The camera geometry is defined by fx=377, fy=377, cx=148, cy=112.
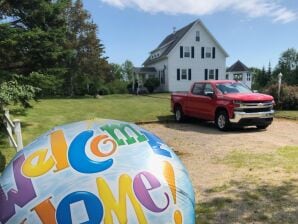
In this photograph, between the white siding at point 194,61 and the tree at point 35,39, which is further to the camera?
the white siding at point 194,61

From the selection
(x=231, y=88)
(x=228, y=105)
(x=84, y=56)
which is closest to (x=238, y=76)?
(x=84, y=56)

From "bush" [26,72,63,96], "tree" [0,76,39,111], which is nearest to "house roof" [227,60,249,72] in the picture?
"bush" [26,72,63,96]

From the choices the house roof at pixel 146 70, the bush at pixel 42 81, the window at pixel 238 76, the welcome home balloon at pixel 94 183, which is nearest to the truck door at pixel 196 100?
the bush at pixel 42 81

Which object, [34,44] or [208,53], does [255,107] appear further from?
[208,53]

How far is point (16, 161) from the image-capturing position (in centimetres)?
301

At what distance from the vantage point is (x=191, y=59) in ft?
140

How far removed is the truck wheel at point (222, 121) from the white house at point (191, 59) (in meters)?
28.8

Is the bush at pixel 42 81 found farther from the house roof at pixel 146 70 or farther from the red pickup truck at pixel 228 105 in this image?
the house roof at pixel 146 70

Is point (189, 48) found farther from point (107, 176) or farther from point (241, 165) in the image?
point (107, 176)

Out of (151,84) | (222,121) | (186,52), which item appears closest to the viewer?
(222,121)

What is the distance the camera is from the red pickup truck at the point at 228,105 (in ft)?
40.9

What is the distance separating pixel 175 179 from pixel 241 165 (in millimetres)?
5062

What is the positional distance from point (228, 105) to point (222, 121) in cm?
62

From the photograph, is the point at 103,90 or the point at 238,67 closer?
the point at 103,90
